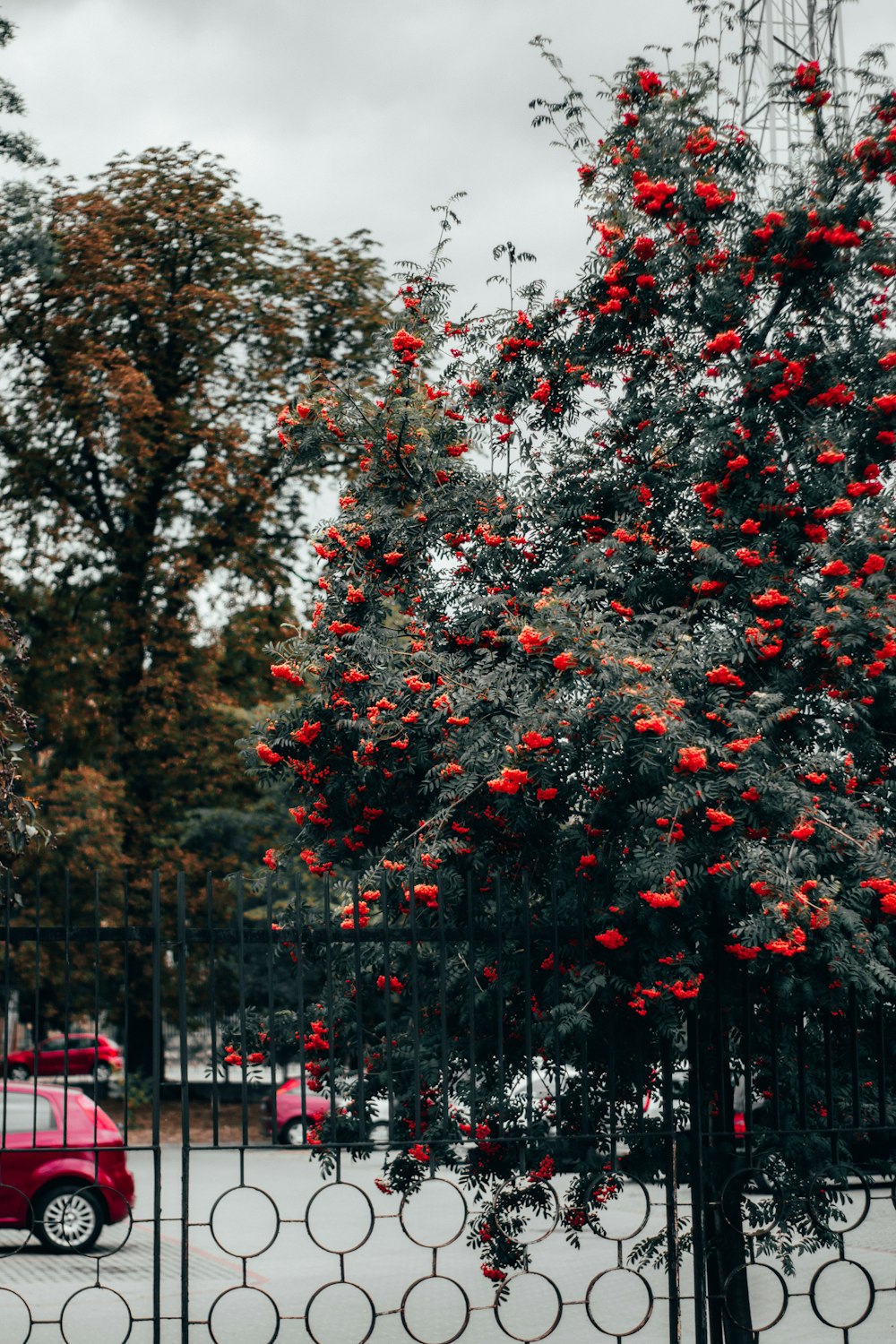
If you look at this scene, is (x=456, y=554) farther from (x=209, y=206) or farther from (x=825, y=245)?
(x=209, y=206)

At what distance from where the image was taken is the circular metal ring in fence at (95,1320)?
30.4 feet

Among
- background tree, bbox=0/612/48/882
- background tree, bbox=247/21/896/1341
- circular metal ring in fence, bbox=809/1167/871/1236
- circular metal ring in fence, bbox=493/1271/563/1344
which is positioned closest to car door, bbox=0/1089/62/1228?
circular metal ring in fence, bbox=493/1271/563/1344

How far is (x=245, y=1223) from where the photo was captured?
1505 centimetres

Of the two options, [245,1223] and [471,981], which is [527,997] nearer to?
[471,981]

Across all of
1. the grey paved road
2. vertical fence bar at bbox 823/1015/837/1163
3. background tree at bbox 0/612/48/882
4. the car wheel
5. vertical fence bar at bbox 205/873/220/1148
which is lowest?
the grey paved road

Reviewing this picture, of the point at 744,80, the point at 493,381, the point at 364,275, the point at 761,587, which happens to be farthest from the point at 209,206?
the point at 761,587

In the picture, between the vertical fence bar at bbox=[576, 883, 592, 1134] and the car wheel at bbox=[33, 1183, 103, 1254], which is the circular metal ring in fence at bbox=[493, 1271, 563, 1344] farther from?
the vertical fence bar at bbox=[576, 883, 592, 1134]

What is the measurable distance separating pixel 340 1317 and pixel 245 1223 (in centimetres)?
529

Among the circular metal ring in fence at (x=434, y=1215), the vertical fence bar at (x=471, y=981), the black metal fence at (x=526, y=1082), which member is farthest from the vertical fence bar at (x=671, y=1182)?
the circular metal ring in fence at (x=434, y=1215)

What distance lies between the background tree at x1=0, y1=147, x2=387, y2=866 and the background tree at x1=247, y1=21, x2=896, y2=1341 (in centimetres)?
1506

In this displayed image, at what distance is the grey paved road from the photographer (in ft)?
29.8

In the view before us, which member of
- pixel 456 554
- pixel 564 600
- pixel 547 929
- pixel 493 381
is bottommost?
pixel 547 929

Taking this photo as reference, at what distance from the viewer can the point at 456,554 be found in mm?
6570

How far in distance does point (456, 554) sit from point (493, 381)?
92 centimetres
